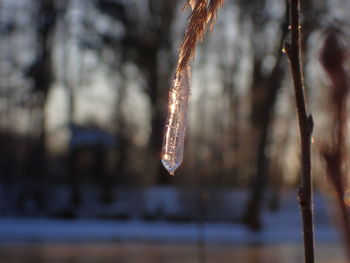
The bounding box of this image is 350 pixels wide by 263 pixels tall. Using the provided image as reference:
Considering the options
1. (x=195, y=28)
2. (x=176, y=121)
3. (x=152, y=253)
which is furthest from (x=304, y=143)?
(x=152, y=253)

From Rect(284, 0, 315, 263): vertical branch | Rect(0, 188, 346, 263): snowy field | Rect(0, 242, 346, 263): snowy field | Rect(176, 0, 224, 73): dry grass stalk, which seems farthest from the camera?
Rect(0, 188, 346, 263): snowy field

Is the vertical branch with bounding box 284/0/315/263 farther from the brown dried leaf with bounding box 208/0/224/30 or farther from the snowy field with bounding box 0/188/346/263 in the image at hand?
the snowy field with bounding box 0/188/346/263

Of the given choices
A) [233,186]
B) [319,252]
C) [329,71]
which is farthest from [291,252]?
[329,71]

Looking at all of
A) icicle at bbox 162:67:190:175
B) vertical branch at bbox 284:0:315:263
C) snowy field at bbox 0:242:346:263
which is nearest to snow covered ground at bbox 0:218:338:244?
snowy field at bbox 0:242:346:263

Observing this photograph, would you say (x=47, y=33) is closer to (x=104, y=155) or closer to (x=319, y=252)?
(x=104, y=155)

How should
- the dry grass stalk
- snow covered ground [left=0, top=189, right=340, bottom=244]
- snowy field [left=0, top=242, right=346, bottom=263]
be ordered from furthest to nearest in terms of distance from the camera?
snow covered ground [left=0, top=189, right=340, bottom=244]
snowy field [left=0, top=242, right=346, bottom=263]
the dry grass stalk

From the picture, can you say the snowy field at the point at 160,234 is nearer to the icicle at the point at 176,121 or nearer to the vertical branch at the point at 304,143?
the icicle at the point at 176,121

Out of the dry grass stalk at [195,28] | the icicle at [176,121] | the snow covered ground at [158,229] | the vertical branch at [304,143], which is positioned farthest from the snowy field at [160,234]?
the vertical branch at [304,143]
